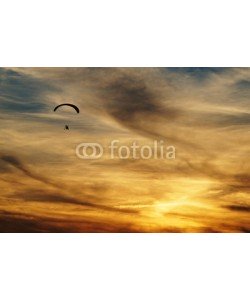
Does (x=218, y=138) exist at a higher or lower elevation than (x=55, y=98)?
lower

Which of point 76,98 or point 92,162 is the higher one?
point 76,98

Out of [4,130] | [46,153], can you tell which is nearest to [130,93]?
[46,153]

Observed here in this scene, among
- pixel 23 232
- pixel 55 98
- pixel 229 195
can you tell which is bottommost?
pixel 23 232

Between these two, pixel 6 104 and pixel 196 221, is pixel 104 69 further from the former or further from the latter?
pixel 196 221

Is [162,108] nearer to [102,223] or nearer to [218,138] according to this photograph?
[218,138]

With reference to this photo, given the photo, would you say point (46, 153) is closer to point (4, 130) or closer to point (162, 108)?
point (4, 130)

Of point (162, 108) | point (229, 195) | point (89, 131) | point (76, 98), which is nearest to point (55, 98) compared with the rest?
point (76, 98)

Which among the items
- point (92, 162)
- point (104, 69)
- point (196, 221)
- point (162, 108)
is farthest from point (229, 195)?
point (104, 69)

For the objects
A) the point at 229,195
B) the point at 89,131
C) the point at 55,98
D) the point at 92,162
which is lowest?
the point at 229,195
